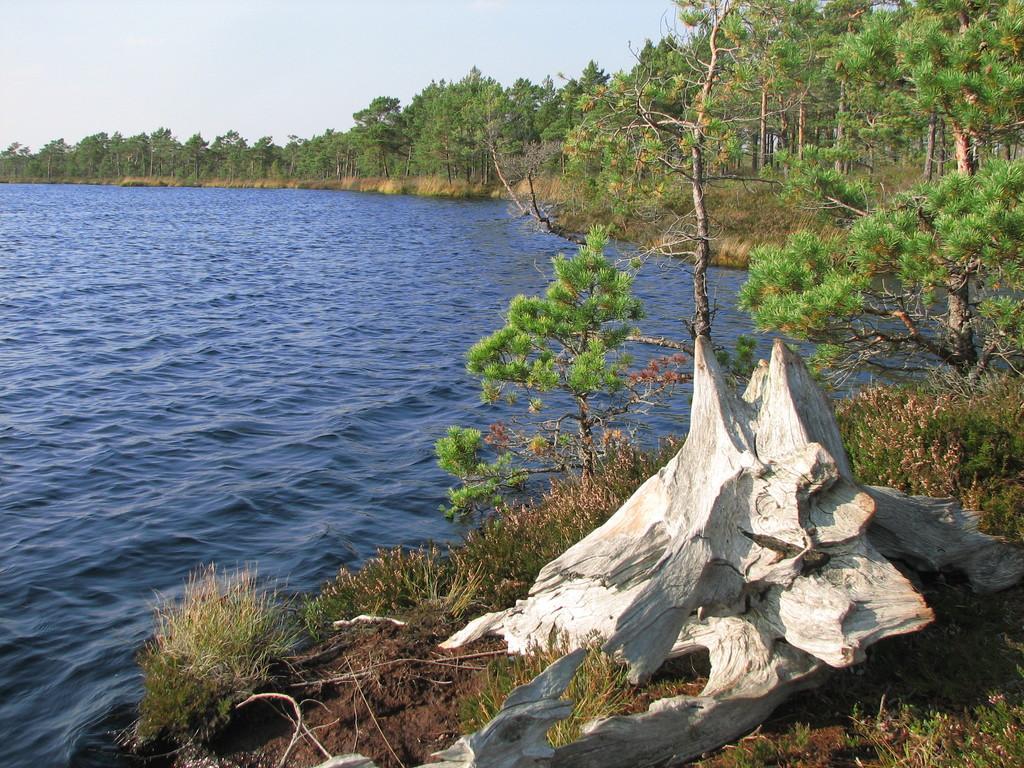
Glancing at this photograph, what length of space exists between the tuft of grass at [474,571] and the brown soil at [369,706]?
19.9 inches

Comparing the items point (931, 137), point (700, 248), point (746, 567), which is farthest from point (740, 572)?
point (931, 137)

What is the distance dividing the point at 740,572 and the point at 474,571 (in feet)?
8.72

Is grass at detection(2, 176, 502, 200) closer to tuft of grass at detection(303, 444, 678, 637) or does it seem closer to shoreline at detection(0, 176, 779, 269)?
shoreline at detection(0, 176, 779, 269)

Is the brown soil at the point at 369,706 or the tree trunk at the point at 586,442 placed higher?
the tree trunk at the point at 586,442

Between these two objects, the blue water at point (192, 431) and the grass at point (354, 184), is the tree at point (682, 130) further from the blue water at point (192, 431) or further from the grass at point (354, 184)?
the grass at point (354, 184)

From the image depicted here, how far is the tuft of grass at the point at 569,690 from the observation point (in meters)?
4.63

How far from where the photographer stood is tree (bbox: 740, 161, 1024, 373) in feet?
23.9

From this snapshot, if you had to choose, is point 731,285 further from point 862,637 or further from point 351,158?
point 351,158

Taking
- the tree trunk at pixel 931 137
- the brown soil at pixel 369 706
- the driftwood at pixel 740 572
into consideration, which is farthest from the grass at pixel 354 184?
the driftwood at pixel 740 572

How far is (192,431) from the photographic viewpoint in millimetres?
13516

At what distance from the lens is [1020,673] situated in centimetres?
455

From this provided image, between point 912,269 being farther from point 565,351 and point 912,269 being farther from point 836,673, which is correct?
point 836,673

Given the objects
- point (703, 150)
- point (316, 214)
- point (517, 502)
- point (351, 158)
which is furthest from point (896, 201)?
point (351, 158)

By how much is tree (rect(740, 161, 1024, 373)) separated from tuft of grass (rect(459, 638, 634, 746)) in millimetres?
4356
